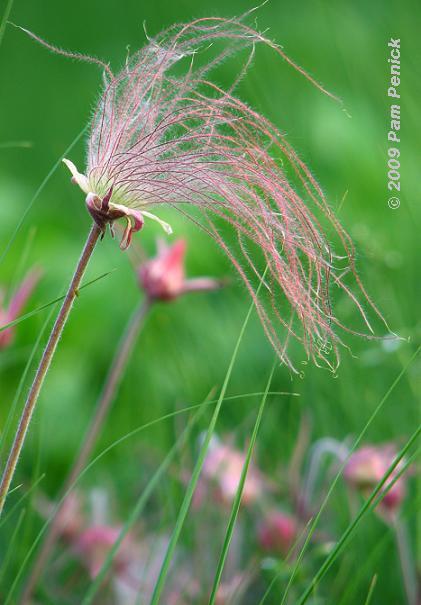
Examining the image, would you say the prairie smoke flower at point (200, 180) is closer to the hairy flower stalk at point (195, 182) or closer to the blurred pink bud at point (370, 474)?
the hairy flower stalk at point (195, 182)

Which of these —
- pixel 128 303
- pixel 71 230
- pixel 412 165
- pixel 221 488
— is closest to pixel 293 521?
pixel 221 488

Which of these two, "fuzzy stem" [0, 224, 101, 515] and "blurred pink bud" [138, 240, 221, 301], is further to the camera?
"blurred pink bud" [138, 240, 221, 301]

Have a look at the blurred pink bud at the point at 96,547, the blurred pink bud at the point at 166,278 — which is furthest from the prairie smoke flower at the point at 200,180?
the blurred pink bud at the point at 96,547

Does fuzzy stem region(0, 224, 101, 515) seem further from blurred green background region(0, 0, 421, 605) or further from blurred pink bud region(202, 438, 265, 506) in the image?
blurred pink bud region(202, 438, 265, 506)

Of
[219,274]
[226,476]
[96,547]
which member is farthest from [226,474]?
[219,274]

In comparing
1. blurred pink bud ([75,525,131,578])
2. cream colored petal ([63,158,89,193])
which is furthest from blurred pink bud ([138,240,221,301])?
cream colored petal ([63,158,89,193])
